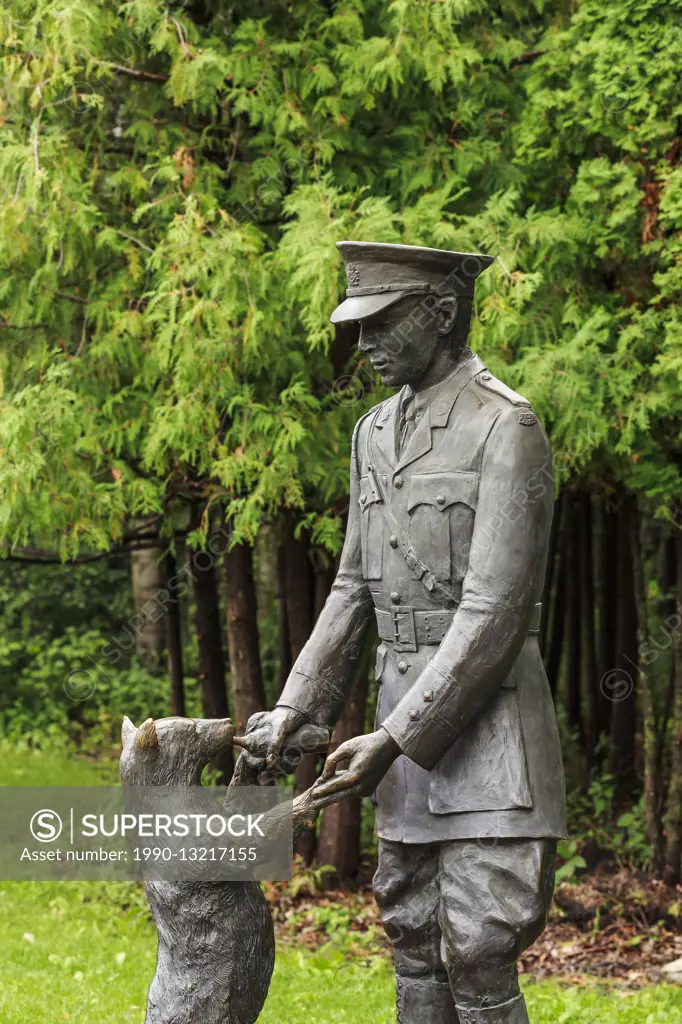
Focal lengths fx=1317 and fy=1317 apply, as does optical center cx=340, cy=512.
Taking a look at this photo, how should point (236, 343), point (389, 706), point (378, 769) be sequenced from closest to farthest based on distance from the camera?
point (378, 769) < point (389, 706) < point (236, 343)

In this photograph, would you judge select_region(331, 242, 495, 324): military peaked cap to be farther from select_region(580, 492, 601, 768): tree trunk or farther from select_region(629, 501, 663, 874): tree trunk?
select_region(580, 492, 601, 768): tree trunk

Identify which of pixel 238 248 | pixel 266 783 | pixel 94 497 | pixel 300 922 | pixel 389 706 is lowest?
pixel 300 922

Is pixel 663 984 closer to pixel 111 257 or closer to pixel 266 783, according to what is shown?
pixel 266 783

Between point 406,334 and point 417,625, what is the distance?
2.65 ft

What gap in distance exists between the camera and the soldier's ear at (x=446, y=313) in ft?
12.0

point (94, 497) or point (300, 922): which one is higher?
point (94, 497)

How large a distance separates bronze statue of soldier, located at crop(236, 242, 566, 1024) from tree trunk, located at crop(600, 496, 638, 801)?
601cm

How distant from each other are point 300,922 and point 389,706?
14.1 feet

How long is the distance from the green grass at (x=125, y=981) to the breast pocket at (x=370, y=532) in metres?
Answer: 2.97

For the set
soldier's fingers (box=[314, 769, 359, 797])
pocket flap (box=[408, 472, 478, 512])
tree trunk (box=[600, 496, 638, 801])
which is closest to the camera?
soldier's fingers (box=[314, 769, 359, 797])

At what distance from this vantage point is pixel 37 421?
654cm

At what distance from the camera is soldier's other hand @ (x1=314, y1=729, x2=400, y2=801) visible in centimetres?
342

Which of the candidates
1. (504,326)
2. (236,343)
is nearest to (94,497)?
(236,343)

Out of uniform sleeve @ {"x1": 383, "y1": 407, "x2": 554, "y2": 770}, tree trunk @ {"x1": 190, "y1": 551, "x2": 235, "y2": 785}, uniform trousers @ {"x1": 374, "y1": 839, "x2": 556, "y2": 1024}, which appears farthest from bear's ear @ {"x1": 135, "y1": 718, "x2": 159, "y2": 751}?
tree trunk @ {"x1": 190, "y1": 551, "x2": 235, "y2": 785}
